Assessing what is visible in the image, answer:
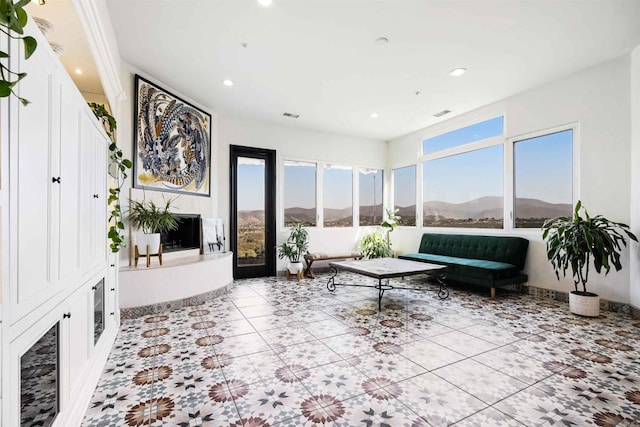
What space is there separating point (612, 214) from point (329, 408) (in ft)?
A: 14.4

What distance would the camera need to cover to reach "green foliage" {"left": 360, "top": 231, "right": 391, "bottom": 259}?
6.79 meters

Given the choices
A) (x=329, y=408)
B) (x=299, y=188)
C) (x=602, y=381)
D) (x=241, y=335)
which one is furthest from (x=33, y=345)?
(x=299, y=188)

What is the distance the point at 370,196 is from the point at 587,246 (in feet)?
14.6

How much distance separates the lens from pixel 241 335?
306 centimetres

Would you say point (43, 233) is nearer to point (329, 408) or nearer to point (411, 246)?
point (329, 408)

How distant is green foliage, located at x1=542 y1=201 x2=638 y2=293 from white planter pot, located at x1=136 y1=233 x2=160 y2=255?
16.8 ft

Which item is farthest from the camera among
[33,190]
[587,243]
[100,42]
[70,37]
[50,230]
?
[587,243]

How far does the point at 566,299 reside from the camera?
13.9 feet

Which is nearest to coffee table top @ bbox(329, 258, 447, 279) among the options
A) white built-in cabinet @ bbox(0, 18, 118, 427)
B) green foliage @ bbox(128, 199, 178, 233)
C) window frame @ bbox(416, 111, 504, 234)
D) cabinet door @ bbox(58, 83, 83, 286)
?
→ window frame @ bbox(416, 111, 504, 234)

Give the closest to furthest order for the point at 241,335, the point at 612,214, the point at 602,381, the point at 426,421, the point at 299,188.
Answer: the point at 426,421 < the point at 602,381 < the point at 241,335 < the point at 612,214 < the point at 299,188

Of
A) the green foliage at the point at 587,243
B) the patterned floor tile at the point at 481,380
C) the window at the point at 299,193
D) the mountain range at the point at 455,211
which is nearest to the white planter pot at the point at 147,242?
the mountain range at the point at 455,211

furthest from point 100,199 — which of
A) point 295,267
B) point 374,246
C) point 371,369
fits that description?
point 374,246

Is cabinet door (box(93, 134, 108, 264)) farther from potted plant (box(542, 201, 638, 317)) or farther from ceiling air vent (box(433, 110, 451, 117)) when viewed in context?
ceiling air vent (box(433, 110, 451, 117))

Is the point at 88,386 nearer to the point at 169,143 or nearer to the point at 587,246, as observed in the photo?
the point at 169,143
